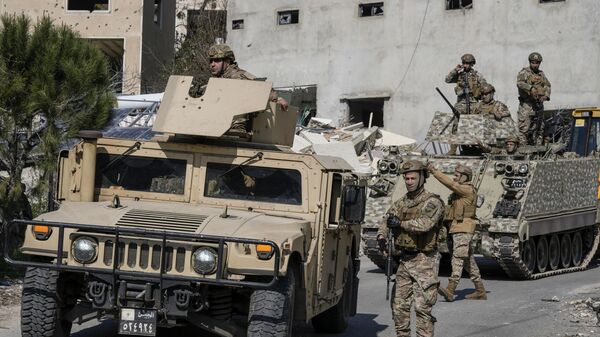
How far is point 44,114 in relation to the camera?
1436cm

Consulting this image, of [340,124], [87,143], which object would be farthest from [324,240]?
[340,124]

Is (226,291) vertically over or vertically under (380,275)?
over

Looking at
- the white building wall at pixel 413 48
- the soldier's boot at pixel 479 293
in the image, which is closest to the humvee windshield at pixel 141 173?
the soldier's boot at pixel 479 293

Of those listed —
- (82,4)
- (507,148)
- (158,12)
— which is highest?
(82,4)

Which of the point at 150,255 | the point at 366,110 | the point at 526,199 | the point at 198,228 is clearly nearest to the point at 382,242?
the point at 198,228

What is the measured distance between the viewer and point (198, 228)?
29.9 ft

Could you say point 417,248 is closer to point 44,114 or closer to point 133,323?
point 133,323

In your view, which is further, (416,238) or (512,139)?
(512,139)

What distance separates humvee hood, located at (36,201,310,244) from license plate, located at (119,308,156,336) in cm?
68

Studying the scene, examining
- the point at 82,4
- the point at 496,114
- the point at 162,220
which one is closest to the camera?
the point at 162,220

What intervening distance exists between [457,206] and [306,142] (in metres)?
13.8

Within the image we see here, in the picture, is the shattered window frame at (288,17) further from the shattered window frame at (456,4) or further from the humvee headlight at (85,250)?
the humvee headlight at (85,250)

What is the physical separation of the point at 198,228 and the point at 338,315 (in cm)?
289

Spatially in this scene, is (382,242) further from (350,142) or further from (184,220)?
(350,142)
